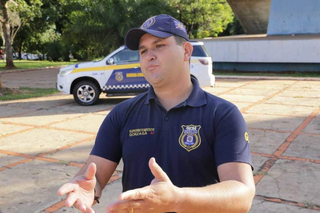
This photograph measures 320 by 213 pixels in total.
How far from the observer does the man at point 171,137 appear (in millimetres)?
1886

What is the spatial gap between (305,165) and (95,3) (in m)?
26.6

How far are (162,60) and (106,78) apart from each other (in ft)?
31.2

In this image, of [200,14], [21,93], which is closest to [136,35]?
[21,93]

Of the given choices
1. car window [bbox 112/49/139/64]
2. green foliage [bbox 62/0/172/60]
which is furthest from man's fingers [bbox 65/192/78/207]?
green foliage [bbox 62/0/172/60]

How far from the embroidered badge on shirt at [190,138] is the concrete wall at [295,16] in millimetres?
22522

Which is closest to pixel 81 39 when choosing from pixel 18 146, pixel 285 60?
pixel 285 60

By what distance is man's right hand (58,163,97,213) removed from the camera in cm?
175

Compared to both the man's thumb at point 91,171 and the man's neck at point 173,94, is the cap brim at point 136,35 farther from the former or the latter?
the man's thumb at point 91,171

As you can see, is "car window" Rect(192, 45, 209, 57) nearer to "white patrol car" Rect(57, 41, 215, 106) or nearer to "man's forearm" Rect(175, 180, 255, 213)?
"white patrol car" Rect(57, 41, 215, 106)

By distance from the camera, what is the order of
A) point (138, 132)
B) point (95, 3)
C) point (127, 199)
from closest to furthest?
point (127, 199) < point (138, 132) < point (95, 3)

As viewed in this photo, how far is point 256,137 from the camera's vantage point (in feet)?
24.1

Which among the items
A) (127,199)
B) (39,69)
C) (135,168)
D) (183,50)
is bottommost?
(39,69)

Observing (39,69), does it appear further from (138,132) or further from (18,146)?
(138,132)

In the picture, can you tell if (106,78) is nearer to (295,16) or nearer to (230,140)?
(230,140)
